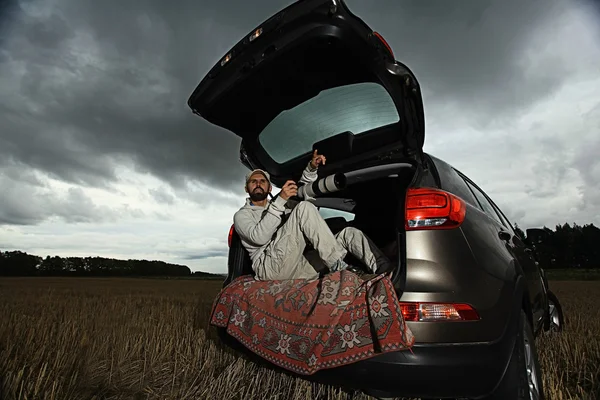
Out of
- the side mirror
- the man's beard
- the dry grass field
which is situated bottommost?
the dry grass field

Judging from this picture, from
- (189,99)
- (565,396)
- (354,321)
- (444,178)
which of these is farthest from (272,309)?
(565,396)

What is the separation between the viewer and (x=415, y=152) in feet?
7.33

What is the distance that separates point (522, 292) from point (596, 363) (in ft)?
5.20

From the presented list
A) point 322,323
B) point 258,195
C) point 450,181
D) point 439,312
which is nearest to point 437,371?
point 439,312

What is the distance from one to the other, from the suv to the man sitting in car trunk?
0.18 meters

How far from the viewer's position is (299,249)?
2.35 m

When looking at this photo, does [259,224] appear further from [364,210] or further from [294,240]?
[364,210]

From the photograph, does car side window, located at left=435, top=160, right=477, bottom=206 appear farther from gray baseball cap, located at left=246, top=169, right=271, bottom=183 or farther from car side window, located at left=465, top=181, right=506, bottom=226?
gray baseball cap, located at left=246, top=169, right=271, bottom=183

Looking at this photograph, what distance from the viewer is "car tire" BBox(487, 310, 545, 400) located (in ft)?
5.50

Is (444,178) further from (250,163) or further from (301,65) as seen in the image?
(250,163)

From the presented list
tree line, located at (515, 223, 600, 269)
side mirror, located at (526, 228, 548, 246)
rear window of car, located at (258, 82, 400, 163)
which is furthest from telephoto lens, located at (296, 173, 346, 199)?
tree line, located at (515, 223, 600, 269)

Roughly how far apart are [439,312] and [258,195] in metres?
1.79

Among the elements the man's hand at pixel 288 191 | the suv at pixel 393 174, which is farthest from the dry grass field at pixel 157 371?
the man's hand at pixel 288 191

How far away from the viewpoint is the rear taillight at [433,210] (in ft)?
5.48
